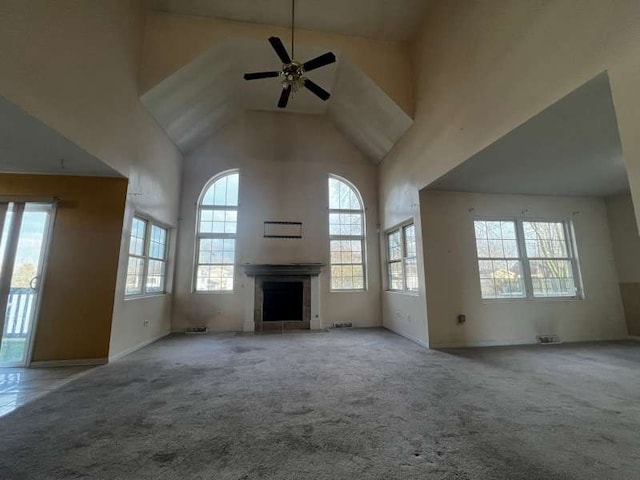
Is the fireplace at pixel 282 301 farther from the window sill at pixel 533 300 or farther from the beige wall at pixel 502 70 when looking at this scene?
the window sill at pixel 533 300

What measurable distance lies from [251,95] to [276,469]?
20.8 ft

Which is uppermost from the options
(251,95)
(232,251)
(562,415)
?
(251,95)

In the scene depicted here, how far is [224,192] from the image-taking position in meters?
6.22

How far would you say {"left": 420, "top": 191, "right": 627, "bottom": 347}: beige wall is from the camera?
4.26 m

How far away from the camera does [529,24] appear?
2516mm

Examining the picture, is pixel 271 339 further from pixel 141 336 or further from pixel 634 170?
pixel 634 170

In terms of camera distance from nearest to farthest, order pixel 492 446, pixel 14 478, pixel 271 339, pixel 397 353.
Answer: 1. pixel 14 478
2. pixel 492 446
3. pixel 397 353
4. pixel 271 339

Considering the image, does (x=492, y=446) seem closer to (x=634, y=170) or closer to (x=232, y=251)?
(x=634, y=170)

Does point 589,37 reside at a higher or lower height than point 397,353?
higher

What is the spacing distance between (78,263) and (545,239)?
7.51 meters

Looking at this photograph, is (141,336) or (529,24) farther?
(141,336)

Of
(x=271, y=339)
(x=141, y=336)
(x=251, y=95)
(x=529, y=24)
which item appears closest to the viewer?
(x=529, y=24)

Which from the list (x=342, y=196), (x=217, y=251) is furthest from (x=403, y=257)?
(x=217, y=251)

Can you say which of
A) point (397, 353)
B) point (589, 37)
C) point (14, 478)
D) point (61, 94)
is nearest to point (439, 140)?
point (589, 37)
